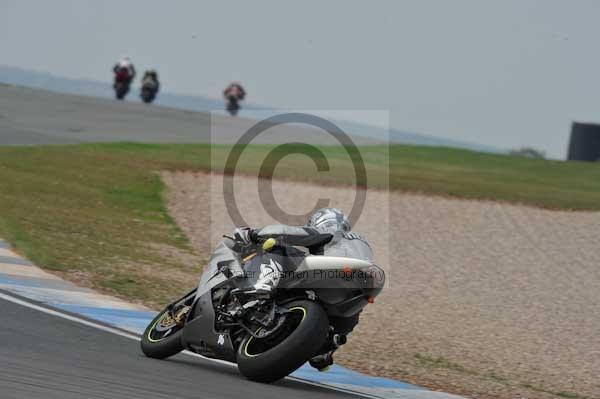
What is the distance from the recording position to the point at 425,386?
28.9 ft

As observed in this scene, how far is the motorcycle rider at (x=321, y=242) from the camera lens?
7.27 metres

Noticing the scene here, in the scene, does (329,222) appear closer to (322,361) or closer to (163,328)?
(322,361)

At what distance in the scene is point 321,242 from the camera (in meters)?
7.30

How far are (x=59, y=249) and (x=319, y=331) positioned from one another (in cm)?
667

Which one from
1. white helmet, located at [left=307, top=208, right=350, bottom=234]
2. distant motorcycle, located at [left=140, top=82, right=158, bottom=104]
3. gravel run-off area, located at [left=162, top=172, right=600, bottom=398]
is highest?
distant motorcycle, located at [left=140, top=82, right=158, bottom=104]

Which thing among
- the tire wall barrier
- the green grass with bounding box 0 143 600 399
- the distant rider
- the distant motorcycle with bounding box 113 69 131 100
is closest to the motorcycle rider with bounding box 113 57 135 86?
the distant motorcycle with bounding box 113 69 131 100

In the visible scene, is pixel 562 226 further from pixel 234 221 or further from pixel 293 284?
pixel 293 284

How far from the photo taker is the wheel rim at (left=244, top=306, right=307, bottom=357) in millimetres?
7109

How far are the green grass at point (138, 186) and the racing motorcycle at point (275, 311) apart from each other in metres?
3.44

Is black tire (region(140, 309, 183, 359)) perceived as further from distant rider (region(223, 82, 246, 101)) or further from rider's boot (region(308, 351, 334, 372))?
distant rider (region(223, 82, 246, 101))

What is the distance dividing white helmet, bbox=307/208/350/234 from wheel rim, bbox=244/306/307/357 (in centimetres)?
63

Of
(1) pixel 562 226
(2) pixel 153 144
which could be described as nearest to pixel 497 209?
(1) pixel 562 226

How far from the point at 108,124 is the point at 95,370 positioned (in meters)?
20.8

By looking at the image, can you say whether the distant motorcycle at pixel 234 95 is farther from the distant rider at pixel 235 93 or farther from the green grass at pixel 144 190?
the green grass at pixel 144 190
